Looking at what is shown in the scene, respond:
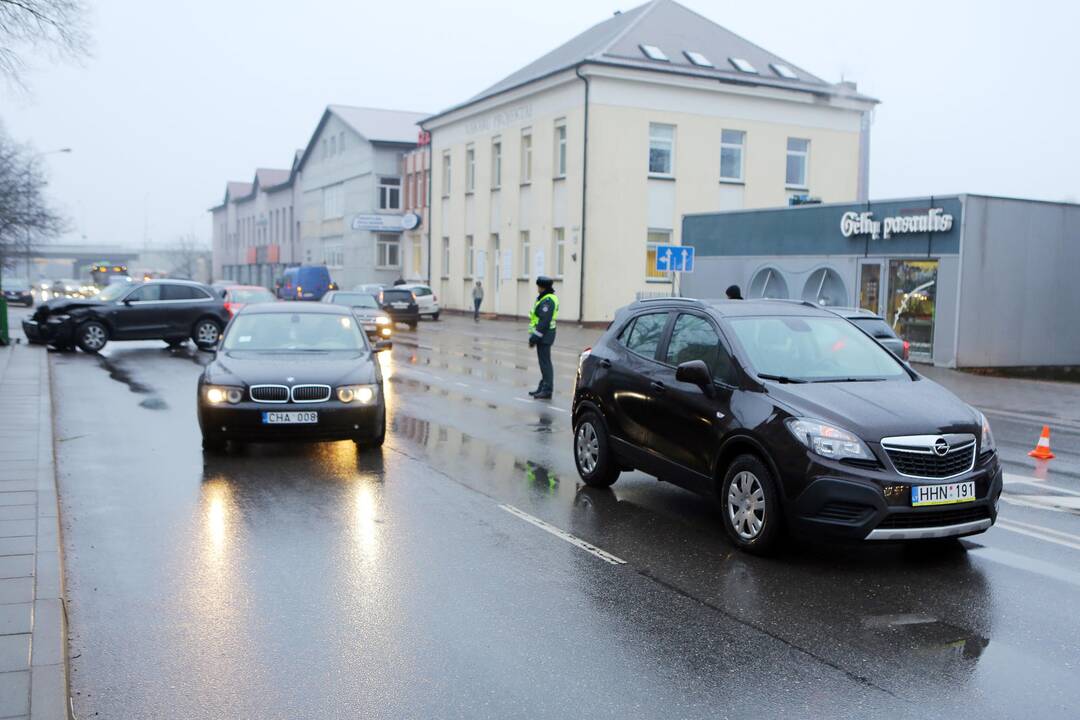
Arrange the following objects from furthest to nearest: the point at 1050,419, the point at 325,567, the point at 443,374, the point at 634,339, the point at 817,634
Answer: the point at 443,374 → the point at 1050,419 → the point at 634,339 → the point at 325,567 → the point at 817,634

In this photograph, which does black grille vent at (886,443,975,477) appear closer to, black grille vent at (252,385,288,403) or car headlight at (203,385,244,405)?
black grille vent at (252,385,288,403)

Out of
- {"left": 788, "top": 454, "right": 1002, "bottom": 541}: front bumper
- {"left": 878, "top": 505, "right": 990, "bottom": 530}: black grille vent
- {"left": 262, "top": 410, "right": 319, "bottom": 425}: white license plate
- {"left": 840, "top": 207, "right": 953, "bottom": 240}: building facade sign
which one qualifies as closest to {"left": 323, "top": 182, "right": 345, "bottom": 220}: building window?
{"left": 840, "top": 207, "right": 953, "bottom": 240}: building facade sign

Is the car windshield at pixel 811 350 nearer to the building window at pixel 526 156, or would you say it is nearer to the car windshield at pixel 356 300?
the car windshield at pixel 356 300

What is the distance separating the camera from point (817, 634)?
5289 millimetres

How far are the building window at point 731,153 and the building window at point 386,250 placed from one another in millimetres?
28506

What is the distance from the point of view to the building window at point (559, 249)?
4025cm

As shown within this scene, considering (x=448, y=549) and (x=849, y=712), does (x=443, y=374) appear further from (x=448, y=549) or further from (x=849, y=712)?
(x=849, y=712)

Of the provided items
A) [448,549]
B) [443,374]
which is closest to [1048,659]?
[448,549]

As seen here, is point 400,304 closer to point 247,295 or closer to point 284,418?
point 247,295

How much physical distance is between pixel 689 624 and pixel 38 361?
18.3m

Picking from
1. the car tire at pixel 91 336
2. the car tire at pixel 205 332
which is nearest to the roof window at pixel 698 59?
the car tire at pixel 205 332

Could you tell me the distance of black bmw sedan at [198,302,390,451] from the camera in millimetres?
9719

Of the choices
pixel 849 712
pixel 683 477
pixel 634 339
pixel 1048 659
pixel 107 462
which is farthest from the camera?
pixel 107 462

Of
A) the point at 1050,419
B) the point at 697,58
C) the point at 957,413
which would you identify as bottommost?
the point at 1050,419
